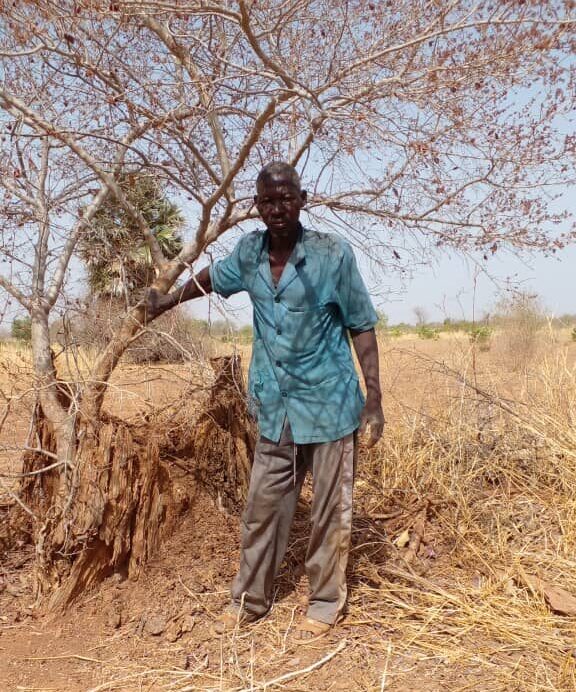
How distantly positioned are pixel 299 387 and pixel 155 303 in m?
0.82

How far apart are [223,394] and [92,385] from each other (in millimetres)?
685

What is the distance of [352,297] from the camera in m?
2.76

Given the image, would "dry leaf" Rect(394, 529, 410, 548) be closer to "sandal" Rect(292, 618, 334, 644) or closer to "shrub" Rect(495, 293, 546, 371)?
"sandal" Rect(292, 618, 334, 644)

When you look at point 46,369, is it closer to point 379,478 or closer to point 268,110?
point 268,110

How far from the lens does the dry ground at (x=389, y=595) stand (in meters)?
2.53

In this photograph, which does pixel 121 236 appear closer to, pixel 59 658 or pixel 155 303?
pixel 155 303

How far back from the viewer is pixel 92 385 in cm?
316

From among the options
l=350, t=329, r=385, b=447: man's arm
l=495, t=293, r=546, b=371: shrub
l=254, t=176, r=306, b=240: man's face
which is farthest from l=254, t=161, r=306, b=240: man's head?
l=495, t=293, r=546, b=371: shrub

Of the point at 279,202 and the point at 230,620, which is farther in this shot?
the point at 230,620

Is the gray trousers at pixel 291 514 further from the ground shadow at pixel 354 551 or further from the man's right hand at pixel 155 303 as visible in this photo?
the man's right hand at pixel 155 303

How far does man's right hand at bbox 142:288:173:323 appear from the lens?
9.91 feet

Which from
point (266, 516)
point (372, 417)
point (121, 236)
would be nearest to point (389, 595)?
point (266, 516)

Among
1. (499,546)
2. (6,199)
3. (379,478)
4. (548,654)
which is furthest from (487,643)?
(6,199)

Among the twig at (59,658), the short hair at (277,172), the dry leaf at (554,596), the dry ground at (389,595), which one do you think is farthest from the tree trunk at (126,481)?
the dry leaf at (554,596)
